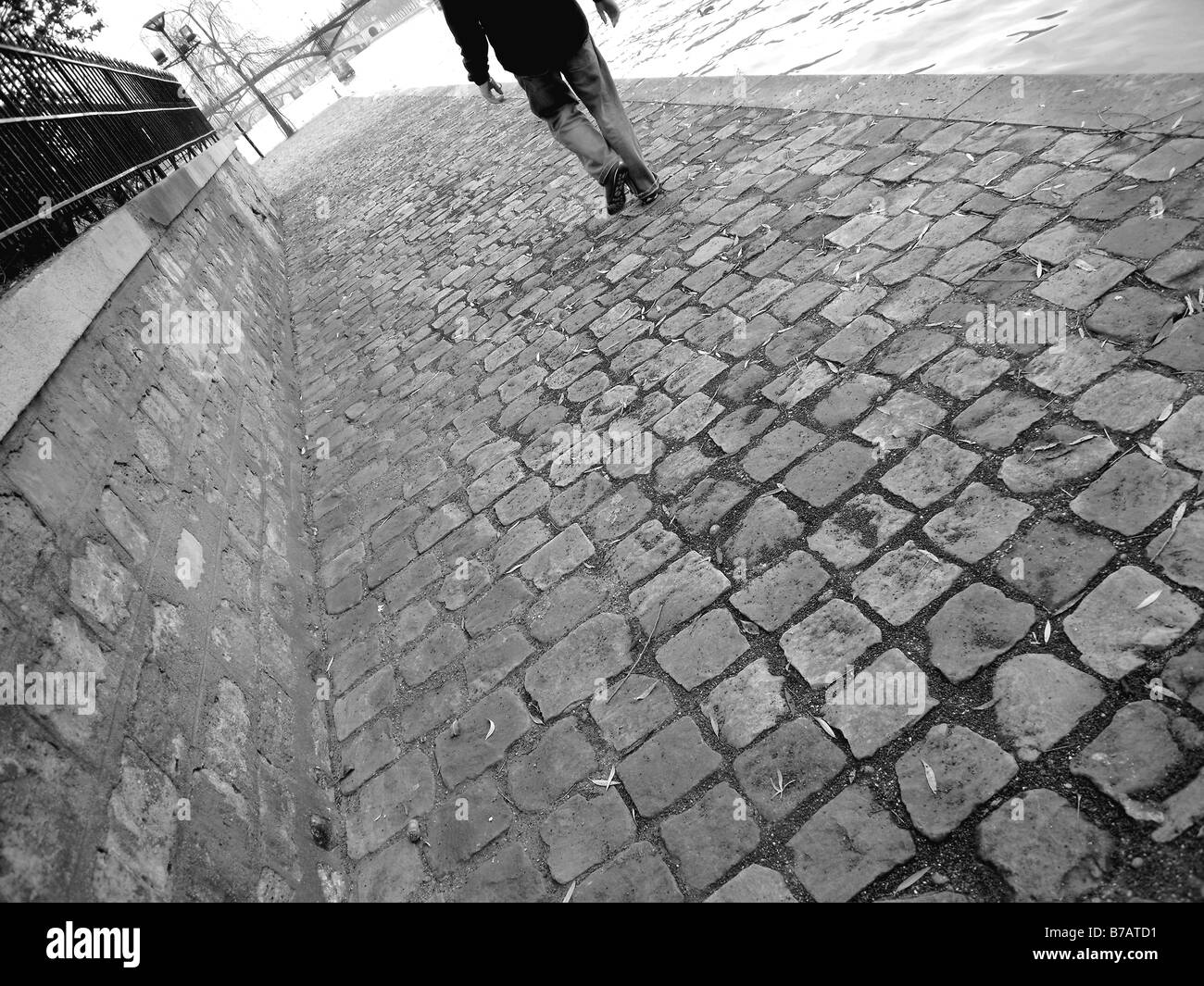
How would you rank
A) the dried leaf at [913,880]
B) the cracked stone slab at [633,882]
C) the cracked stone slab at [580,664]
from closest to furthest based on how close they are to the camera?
the dried leaf at [913,880] → the cracked stone slab at [633,882] → the cracked stone slab at [580,664]

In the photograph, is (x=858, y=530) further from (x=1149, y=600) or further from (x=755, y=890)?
(x=755, y=890)

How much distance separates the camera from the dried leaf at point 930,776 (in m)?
1.67

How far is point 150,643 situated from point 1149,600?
108 inches

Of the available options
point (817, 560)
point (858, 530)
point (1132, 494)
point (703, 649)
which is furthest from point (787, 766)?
point (1132, 494)

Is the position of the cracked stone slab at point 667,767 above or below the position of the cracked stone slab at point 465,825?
below

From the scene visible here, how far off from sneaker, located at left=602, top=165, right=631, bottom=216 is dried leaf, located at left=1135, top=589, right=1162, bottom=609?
4.20 m

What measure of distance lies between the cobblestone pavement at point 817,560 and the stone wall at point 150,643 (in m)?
0.25

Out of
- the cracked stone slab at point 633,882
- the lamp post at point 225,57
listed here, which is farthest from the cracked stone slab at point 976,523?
the lamp post at point 225,57

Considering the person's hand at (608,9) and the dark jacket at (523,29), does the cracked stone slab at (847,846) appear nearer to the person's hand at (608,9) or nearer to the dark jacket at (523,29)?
the dark jacket at (523,29)

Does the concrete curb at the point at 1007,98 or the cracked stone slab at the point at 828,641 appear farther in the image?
the concrete curb at the point at 1007,98

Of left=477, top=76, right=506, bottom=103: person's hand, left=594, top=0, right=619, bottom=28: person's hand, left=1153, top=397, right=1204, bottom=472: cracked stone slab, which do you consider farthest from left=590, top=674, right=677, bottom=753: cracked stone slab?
left=594, top=0, right=619, bottom=28: person's hand

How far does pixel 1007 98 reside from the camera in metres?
3.78

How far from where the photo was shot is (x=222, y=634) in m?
2.46
